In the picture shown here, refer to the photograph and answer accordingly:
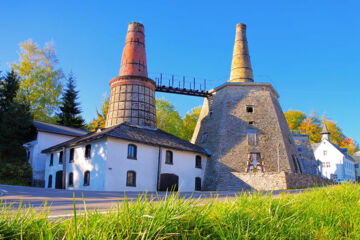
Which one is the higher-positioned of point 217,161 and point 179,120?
point 179,120

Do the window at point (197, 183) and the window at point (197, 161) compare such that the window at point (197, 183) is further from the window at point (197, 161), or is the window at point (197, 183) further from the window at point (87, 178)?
the window at point (87, 178)

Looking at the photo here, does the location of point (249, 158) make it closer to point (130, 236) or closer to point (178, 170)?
point (178, 170)

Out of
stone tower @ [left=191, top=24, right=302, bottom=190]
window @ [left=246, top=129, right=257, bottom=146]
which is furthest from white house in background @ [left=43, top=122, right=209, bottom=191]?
window @ [left=246, top=129, right=257, bottom=146]

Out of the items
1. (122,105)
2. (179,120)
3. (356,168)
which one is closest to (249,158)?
(122,105)

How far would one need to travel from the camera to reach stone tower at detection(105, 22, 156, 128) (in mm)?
30031

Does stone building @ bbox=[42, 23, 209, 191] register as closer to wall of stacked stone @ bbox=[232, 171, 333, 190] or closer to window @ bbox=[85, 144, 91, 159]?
window @ bbox=[85, 144, 91, 159]

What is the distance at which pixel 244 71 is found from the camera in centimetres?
3416

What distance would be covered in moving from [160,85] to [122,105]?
18.2ft

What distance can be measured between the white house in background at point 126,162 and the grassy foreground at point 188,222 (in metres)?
15.2

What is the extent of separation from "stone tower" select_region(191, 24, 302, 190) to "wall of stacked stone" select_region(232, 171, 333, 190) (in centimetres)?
25

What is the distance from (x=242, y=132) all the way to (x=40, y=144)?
2064 cm

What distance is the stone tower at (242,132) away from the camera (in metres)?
28.7

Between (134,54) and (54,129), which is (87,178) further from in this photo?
(134,54)

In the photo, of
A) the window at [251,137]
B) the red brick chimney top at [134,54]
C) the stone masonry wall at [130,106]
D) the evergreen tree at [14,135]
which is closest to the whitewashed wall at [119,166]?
the evergreen tree at [14,135]
